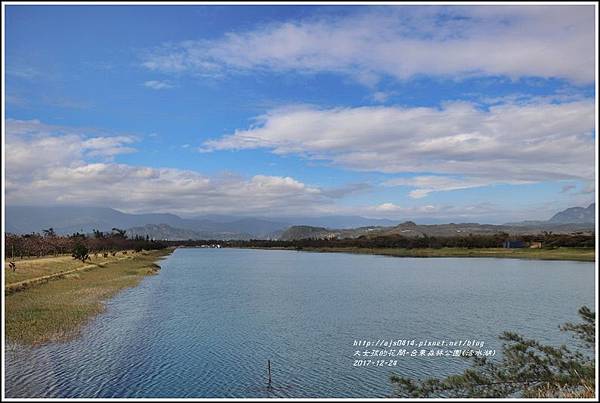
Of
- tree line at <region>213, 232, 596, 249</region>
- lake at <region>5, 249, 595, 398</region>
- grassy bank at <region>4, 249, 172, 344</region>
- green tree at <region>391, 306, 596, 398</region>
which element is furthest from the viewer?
tree line at <region>213, 232, 596, 249</region>

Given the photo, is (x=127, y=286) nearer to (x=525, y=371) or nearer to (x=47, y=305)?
(x=47, y=305)

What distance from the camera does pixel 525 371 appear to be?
1547cm

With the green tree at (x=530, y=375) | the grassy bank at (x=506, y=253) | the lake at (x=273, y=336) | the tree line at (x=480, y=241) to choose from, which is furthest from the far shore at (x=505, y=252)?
the green tree at (x=530, y=375)

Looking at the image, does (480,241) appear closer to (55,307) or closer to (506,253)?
(506,253)

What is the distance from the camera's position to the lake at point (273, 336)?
750 inches

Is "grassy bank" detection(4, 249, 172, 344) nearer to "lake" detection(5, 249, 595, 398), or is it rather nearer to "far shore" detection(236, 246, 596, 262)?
"lake" detection(5, 249, 595, 398)

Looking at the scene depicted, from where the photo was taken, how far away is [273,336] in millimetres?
27594

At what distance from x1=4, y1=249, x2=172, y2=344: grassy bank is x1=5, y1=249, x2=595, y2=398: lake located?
1.30m

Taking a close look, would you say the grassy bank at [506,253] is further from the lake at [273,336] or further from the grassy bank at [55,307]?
the grassy bank at [55,307]

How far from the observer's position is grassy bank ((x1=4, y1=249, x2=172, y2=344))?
2667 centimetres

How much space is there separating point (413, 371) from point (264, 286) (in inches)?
1389

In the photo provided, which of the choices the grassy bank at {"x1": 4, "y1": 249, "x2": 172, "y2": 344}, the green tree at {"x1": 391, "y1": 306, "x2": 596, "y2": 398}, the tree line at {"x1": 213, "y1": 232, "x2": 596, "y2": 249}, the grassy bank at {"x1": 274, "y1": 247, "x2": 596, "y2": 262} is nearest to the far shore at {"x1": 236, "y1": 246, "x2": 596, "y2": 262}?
the grassy bank at {"x1": 274, "y1": 247, "x2": 596, "y2": 262}

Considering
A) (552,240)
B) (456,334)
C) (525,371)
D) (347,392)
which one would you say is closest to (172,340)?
(347,392)

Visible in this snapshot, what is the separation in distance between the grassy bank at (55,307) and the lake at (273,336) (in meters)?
1.30
